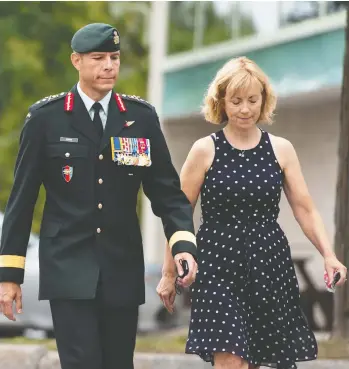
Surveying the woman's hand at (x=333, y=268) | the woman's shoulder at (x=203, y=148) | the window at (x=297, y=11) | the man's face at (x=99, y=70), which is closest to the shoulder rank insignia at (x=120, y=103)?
the man's face at (x=99, y=70)

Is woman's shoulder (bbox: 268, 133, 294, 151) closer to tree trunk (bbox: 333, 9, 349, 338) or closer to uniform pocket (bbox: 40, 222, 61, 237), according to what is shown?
uniform pocket (bbox: 40, 222, 61, 237)

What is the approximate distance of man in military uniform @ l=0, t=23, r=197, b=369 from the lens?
5.54 meters

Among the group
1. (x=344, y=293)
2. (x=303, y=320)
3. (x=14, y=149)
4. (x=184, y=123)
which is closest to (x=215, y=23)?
(x=184, y=123)

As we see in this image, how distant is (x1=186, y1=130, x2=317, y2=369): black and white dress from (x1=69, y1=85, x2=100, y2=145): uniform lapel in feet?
2.32

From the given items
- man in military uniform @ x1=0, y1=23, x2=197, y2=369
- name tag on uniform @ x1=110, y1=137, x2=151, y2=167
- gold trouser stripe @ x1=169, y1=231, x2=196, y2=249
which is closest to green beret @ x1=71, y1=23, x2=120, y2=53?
man in military uniform @ x1=0, y1=23, x2=197, y2=369

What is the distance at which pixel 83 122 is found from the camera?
564 cm

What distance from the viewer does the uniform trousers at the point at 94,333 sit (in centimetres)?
546

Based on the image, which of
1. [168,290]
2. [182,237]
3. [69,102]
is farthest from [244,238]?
[69,102]

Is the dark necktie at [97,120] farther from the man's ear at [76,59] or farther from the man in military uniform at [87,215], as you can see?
the man's ear at [76,59]

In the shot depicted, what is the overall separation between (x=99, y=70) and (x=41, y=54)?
47.8 ft

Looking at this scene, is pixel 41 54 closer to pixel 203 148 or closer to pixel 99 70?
pixel 203 148

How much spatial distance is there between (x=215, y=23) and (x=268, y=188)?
58.9 ft

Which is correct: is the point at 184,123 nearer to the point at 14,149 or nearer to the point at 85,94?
the point at 14,149

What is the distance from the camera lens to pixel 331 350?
875 cm
